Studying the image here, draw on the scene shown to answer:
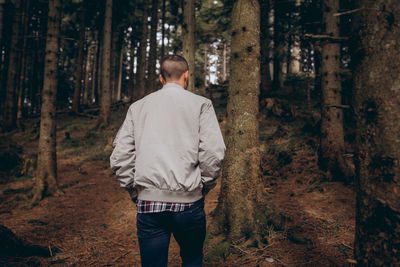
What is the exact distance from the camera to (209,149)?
2125mm

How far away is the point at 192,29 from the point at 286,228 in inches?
291

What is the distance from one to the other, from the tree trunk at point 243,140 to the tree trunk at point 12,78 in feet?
59.4

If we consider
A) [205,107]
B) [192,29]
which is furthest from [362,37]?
[192,29]

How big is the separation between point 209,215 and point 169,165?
148 inches

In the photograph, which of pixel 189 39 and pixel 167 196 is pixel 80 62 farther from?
pixel 167 196

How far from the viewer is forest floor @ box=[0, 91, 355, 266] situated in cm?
387

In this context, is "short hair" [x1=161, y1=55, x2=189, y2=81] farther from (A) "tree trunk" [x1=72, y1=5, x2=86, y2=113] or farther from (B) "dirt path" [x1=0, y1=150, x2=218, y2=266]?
(A) "tree trunk" [x1=72, y1=5, x2=86, y2=113]

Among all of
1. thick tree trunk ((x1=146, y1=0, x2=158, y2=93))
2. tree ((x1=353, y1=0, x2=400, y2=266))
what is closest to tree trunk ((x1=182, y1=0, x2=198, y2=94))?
tree ((x1=353, y1=0, x2=400, y2=266))

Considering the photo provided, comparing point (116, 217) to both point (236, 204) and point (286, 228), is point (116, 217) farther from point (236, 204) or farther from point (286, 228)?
point (286, 228)

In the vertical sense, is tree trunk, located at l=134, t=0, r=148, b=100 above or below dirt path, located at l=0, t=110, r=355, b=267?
above

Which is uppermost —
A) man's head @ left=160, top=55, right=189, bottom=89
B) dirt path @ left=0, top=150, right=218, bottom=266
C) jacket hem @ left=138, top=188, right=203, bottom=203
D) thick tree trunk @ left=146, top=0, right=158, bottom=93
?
thick tree trunk @ left=146, top=0, right=158, bottom=93

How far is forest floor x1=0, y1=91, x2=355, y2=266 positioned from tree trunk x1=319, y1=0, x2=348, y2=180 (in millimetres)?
626

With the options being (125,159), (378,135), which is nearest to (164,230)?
(125,159)

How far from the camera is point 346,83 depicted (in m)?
11.5
